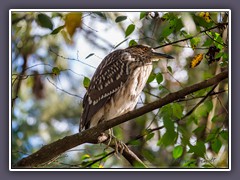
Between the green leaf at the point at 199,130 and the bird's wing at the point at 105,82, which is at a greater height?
the bird's wing at the point at 105,82

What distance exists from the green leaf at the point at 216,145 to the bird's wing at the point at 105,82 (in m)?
0.68

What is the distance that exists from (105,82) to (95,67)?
13cm

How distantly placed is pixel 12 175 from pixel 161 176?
2.76ft

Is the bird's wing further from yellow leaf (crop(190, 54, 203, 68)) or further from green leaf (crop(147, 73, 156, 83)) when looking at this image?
yellow leaf (crop(190, 54, 203, 68))

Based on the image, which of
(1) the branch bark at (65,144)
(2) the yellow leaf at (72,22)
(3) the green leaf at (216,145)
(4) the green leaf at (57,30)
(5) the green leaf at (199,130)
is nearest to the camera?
(2) the yellow leaf at (72,22)

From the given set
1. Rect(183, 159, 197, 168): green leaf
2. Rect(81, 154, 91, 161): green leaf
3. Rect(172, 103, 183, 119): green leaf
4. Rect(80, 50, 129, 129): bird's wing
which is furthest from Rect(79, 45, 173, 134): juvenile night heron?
Rect(183, 159, 197, 168): green leaf

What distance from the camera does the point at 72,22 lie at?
3.55 metres

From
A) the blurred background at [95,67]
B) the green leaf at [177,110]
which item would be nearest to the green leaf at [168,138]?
the blurred background at [95,67]

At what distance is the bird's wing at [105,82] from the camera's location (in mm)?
4367

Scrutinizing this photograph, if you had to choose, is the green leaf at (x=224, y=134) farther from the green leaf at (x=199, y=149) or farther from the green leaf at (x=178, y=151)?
the green leaf at (x=178, y=151)

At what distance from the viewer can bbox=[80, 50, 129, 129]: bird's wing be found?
4.37 meters

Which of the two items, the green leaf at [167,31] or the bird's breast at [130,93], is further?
the bird's breast at [130,93]

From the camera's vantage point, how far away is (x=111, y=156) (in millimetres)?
4250
